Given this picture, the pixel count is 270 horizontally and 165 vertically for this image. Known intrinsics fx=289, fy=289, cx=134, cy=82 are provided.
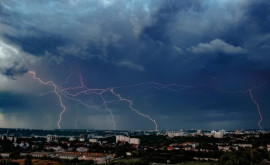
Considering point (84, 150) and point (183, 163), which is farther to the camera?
point (84, 150)

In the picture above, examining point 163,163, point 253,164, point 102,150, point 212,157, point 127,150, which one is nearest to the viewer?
point 253,164

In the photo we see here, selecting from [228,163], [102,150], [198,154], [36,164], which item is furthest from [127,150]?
[228,163]

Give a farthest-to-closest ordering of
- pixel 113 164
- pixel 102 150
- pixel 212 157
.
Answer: pixel 102 150, pixel 212 157, pixel 113 164

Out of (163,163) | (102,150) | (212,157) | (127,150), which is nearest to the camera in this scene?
(163,163)

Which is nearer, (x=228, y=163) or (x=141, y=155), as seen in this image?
(x=228, y=163)

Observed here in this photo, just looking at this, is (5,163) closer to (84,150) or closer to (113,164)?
(113,164)

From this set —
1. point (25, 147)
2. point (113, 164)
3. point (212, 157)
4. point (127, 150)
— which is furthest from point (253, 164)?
point (25, 147)

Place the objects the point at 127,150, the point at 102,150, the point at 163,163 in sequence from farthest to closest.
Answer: the point at 102,150 < the point at 127,150 < the point at 163,163

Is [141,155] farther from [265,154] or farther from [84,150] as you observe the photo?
[265,154]
